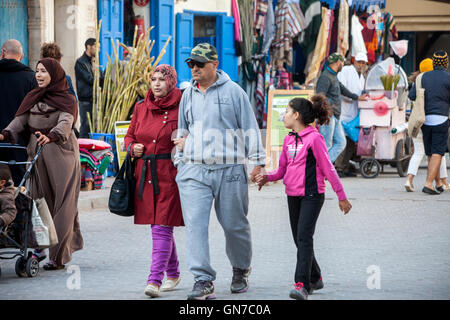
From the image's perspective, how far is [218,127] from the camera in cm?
685

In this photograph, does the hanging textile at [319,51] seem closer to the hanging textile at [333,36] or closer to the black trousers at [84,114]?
the hanging textile at [333,36]

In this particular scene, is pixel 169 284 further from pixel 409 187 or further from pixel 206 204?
pixel 409 187

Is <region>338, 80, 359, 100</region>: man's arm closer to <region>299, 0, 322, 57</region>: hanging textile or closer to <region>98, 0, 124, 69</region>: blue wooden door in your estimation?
<region>98, 0, 124, 69</region>: blue wooden door

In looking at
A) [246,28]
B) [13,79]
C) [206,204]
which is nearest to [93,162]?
[13,79]

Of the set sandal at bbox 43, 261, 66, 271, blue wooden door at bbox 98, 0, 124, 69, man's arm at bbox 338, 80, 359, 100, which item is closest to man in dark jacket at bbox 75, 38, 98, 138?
blue wooden door at bbox 98, 0, 124, 69

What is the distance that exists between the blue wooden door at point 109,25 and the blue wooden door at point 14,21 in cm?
182

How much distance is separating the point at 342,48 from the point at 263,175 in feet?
60.6

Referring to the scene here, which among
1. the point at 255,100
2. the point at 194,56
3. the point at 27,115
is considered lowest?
the point at 255,100

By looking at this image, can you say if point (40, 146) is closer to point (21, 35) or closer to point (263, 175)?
point (263, 175)

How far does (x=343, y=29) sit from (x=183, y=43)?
5.28 meters

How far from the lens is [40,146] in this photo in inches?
313

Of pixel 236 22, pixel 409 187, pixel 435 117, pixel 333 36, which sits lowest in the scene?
pixel 409 187

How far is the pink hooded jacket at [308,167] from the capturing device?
22.1 ft
